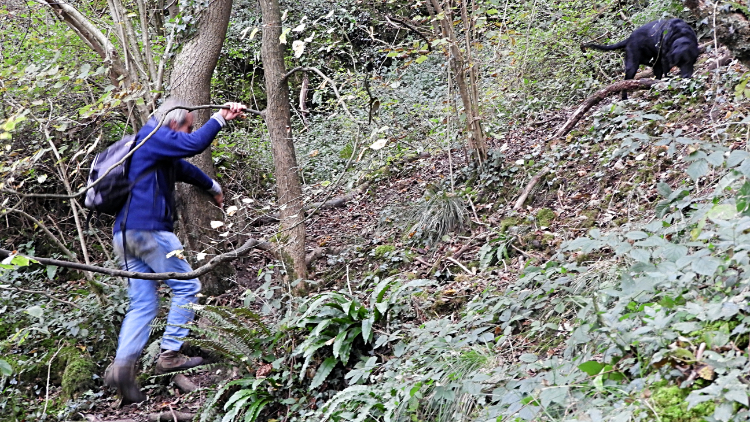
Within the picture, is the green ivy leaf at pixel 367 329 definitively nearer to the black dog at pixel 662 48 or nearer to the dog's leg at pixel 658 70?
the black dog at pixel 662 48

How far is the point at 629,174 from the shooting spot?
5.28m

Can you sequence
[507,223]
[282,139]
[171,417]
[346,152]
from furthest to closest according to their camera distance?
1. [346,152]
2. [282,139]
3. [507,223]
4. [171,417]

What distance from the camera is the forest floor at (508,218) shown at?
490 cm

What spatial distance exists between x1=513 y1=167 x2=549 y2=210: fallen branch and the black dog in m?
1.75

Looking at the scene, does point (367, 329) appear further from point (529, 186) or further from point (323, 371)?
point (529, 186)

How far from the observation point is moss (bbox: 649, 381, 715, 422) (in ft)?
7.44

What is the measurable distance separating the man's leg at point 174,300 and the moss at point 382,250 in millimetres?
1980

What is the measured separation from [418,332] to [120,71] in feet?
14.9

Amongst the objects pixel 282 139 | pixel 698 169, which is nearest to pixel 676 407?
pixel 698 169

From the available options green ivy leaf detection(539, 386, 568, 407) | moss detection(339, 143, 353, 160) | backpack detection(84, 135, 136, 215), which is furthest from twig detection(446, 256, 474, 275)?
moss detection(339, 143, 353, 160)

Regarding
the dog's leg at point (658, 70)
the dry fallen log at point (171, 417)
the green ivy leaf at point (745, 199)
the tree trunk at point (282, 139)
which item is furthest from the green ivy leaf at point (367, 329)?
the dog's leg at point (658, 70)

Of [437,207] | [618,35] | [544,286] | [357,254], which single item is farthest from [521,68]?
[544,286]

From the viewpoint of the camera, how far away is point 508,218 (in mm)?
5613

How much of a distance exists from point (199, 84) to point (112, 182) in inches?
75.1
